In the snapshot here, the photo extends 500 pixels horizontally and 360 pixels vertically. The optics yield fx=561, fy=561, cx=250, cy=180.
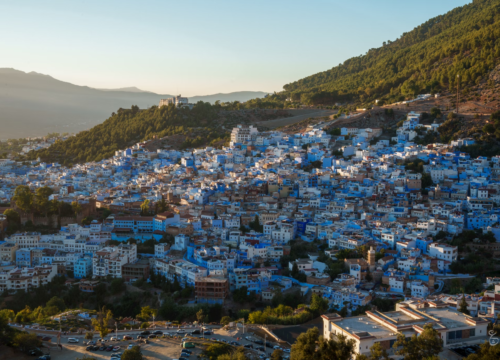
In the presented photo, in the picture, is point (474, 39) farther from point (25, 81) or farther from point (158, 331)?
point (25, 81)

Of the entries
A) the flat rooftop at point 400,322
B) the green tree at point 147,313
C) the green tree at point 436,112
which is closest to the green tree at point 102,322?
the green tree at point 147,313

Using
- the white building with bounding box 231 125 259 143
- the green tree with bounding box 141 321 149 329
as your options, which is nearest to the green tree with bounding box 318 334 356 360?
the green tree with bounding box 141 321 149 329

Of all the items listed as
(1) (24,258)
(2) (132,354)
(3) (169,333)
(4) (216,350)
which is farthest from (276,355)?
(1) (24,258)

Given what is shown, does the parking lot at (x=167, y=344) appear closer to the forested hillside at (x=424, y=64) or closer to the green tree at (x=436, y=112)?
the green tree at (x=436, y=112)

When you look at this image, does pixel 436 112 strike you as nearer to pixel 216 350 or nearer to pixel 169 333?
pixel 169 333

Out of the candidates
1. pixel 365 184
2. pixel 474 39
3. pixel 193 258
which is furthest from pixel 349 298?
pixel 474 39

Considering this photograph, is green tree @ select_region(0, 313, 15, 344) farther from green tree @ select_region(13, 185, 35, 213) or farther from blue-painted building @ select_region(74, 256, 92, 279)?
green tree @ select_region(13, 185, 35, 213)
